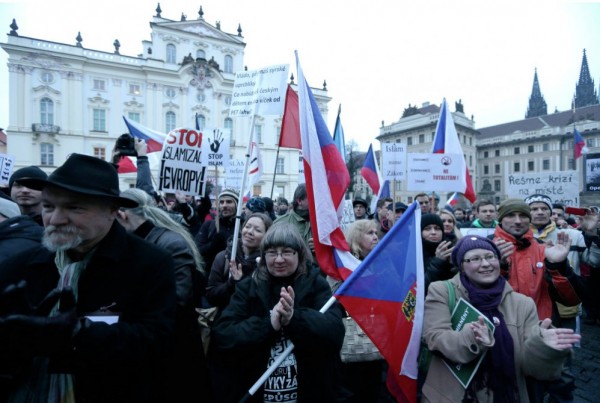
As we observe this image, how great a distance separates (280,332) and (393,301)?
2.73ft

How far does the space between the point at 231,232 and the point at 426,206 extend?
4.31 meters

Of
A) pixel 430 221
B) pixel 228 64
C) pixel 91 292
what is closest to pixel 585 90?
pixel 228 64

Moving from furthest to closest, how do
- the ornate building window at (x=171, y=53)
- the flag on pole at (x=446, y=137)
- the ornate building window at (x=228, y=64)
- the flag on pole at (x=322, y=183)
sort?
the ornate building window at (x=228, y=64) → the ornate building window at (x=171, y=53) → the flag on pole at (x=446, y=137) → the flag on pole at (x=322, y=183)

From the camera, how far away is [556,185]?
5.70 meters

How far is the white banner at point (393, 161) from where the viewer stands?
25.1ft

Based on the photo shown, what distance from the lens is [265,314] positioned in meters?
2.34

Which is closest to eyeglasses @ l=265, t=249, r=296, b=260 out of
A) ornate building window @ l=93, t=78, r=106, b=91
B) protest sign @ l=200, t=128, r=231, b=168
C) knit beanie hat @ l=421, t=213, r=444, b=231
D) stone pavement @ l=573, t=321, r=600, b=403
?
knit beanie hat @ l=421, t=213, r=444, b=231

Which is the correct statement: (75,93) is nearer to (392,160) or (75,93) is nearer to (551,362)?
(392,160)

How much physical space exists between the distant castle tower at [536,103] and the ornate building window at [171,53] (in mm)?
85166

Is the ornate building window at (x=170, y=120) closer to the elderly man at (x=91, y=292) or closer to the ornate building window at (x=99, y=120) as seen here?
the ornate building window at (x=99, y=120)

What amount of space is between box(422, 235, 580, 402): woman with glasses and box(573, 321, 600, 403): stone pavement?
212 cm

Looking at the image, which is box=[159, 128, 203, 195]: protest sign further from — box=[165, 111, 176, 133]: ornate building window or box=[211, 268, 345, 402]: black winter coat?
box=[165, 111, 176, 133]: ornate building window

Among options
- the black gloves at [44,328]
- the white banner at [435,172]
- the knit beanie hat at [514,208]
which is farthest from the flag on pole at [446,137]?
the black gloves at [44,328]

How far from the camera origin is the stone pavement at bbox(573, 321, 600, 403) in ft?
11.9
